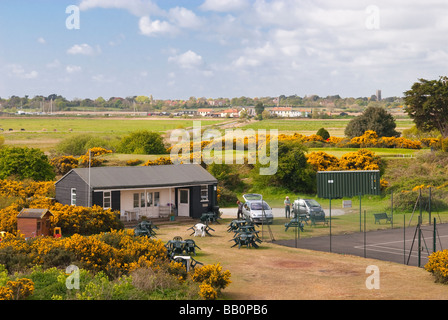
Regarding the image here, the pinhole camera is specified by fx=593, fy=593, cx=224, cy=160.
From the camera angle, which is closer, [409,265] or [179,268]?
[179,268]

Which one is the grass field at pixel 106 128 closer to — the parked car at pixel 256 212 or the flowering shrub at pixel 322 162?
the flowering shrub at pixel 322 162

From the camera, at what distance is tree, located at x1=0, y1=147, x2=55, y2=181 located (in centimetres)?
4575

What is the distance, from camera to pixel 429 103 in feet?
215

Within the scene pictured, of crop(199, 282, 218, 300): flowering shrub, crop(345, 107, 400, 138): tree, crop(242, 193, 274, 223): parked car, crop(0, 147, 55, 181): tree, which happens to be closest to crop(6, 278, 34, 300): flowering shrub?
crop(199, 282, 218, 300): flowering shrub

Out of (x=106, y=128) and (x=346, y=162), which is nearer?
(x=346, y=162)

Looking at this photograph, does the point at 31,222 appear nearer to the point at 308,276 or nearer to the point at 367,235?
the point at 308,276

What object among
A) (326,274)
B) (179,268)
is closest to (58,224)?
(179,268)

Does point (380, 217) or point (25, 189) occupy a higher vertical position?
point (25, 189)

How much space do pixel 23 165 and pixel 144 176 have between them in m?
13.7

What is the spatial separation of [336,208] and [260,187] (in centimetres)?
1036

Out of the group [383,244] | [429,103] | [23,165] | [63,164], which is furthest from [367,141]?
[383,244]
